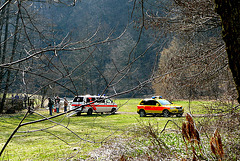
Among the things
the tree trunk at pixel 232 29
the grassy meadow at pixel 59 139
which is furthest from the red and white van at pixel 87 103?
the tree trunk at pixel 232 29

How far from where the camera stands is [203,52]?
6277mm

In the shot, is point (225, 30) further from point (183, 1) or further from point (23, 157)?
point (23, 157)

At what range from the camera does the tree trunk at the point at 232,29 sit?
1675 mm

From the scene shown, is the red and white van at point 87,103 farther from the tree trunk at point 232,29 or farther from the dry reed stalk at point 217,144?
the tree trunk at point 232,29

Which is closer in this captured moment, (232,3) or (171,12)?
A: (232,3)

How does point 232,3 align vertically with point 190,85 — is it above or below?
above

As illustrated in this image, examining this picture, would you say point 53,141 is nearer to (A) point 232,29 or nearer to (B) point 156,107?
(A) point 232,29

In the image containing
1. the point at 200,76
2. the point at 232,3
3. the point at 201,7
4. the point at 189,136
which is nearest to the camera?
the point at 232,3

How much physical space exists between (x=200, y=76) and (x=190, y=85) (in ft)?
1.17

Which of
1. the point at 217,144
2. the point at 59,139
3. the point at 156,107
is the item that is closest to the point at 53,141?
the point at 59,139

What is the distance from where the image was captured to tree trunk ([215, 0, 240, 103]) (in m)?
1.67

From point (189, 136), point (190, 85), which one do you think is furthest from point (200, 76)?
point (189, 136)

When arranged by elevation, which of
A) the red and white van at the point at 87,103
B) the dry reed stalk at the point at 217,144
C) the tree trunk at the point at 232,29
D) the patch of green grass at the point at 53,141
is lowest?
the patch of green grass at the point at 53,141

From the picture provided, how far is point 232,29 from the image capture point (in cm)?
169
